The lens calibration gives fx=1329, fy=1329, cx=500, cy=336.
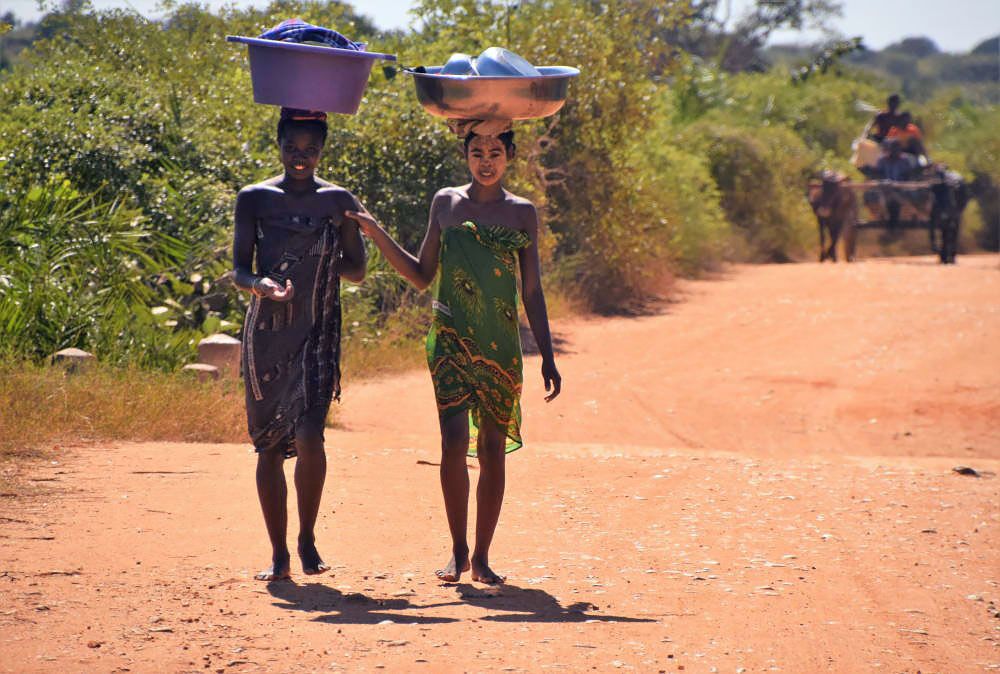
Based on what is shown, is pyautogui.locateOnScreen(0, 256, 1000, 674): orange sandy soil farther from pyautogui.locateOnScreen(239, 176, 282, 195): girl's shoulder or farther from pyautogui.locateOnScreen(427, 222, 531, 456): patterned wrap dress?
pyautogui.locateOnScreen(239, 176, 282, 195): girl's shoulder

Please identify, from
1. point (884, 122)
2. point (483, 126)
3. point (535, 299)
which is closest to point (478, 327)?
point (535, 299)

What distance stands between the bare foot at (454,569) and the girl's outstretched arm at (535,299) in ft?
2.07

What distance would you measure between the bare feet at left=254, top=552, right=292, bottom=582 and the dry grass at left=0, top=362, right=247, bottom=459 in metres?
2.36

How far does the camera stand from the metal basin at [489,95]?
173 inches

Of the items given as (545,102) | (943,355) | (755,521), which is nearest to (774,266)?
(943,355)

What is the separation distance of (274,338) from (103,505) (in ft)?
4.92

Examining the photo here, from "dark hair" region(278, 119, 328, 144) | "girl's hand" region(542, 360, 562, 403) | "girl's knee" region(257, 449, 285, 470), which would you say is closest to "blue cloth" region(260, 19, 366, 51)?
"dark hair" region(278, 119, 328, 144)

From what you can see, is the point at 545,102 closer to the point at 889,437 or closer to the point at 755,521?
the point at 755,521

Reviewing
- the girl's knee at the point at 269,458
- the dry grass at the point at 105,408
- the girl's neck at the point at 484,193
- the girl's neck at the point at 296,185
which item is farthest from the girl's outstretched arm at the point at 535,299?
the dry grass at the point at 105,408

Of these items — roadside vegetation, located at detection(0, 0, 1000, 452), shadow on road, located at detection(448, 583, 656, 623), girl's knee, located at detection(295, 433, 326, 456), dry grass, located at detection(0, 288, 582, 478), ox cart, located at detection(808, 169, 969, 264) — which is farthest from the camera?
ox cart, located at detection(808, 169, 969, 264)

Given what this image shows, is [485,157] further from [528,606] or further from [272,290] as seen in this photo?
[528,606]

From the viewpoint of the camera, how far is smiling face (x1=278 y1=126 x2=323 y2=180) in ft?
14.8

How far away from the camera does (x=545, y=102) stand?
14.8ft

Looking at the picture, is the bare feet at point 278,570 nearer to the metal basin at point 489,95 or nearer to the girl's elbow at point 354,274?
the girl's elbow at point 354,274
